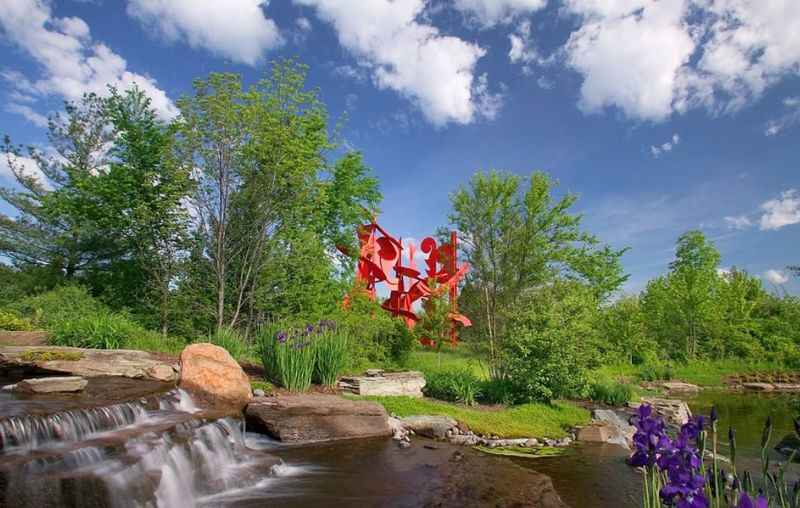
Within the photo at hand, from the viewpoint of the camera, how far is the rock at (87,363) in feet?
28.6

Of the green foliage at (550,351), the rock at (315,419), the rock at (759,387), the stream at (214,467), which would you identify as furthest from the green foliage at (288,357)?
the rock at (759,387)

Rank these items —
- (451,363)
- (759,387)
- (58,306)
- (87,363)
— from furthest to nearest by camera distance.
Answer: (759,387)
(451,363)
(58,306)
(87,363)

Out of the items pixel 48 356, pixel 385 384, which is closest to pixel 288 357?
pixel 385 384

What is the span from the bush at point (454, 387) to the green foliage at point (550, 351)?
2.99ft

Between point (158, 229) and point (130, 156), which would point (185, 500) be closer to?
point (158, 229)

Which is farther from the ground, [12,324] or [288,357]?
[12,324]

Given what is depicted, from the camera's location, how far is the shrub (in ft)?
35.4

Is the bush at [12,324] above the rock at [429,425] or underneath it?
above

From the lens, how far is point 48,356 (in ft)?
28.7

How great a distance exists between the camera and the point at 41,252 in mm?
17312

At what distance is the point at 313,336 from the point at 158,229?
26.4 feet

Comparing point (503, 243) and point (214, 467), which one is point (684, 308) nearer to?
point (503, 243)

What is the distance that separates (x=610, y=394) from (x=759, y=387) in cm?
1313

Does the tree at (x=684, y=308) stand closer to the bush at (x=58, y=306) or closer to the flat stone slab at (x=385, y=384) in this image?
the flat stone slab at (x=385, y=384)
